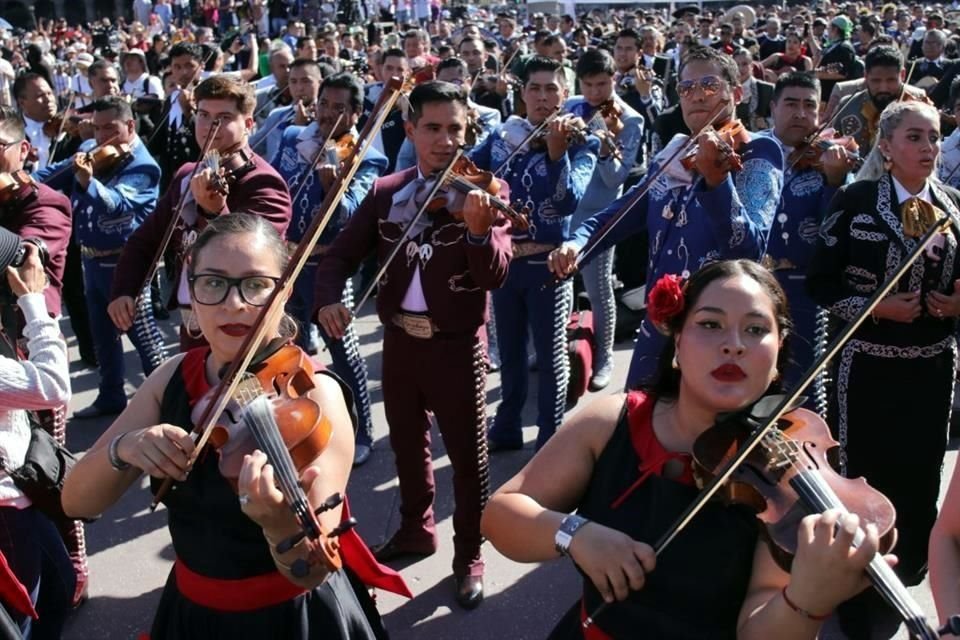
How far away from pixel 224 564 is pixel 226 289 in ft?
1.87

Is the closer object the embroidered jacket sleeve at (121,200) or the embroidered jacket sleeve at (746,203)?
the embroidered jacket sleeve at (746,203)

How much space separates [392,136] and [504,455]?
3568 millimetres

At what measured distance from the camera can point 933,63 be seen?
9617 mm

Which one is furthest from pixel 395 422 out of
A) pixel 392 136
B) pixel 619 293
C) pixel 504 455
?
pixel 392 136

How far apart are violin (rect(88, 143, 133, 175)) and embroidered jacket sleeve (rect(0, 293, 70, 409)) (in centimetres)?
270

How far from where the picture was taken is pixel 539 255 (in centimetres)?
471

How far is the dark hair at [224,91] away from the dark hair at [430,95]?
748mm

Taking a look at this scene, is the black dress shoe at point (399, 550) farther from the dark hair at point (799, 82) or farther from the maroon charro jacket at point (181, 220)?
the dark hair at point (799, 82)

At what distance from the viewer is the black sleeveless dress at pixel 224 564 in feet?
6.88

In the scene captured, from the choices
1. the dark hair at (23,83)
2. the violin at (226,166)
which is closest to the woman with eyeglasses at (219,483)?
the violin at (226,166)

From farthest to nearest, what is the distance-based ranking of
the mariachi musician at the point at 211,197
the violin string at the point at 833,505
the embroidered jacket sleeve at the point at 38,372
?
1. the mariachi musician at the point at 211,197
2. the embroidered jacket sleeve at the point at 38,372
3. the violin string at the point at 833,505

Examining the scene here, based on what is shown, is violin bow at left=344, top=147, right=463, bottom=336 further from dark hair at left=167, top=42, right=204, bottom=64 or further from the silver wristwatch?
dark hair at left=167, top=42, right=204, bottom=64

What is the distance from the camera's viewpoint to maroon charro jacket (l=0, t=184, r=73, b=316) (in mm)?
3581

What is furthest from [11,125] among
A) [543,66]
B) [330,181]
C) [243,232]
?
[543,66]
